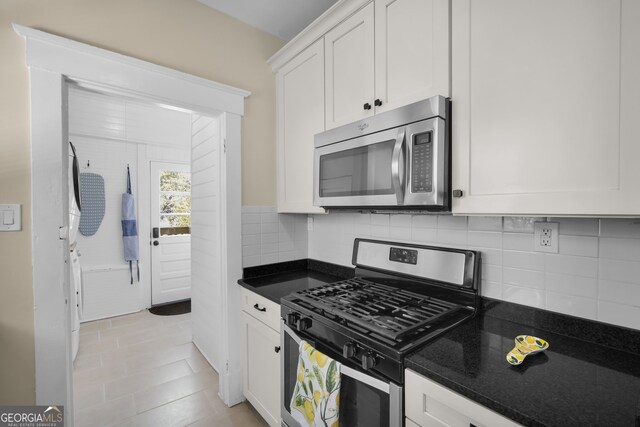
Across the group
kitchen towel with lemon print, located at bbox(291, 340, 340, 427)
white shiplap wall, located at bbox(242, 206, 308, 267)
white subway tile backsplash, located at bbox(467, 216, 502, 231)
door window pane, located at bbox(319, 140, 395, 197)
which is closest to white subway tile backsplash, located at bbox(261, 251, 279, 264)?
white shiplap wall, located at bbox(242, 206, 308, 267)

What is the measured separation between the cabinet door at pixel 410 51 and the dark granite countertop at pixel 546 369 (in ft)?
3.22

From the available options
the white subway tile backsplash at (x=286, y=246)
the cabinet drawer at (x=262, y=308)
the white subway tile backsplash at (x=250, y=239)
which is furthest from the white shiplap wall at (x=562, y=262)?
the white subway tile backsplash at (x=250, y=239)

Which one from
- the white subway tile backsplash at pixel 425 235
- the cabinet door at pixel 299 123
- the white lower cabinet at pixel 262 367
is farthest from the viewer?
the cabinet door at pixel 299 123

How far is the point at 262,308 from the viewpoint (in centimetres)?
178

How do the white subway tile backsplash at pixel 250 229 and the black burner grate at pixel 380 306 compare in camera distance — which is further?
the white subway tile backsplash at pixel 250 229

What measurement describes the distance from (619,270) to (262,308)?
1656mm

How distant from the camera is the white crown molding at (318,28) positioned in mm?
1512

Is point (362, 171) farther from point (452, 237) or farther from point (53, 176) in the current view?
point (53, 176)

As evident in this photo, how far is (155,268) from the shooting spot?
4.00m

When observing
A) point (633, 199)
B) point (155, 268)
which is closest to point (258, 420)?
point (633, 199)

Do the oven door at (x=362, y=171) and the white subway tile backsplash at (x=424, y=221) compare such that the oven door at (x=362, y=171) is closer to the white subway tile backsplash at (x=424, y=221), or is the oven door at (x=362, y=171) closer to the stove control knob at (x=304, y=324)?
the white subway tile backsplash at (x=424, y=221)

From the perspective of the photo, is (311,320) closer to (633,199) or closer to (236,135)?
(633,199)

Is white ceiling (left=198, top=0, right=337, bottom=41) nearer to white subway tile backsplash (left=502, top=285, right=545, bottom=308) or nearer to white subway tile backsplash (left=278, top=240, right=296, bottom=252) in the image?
white subway tile backsplash (left=278, top=240, right=296, bottom=252)

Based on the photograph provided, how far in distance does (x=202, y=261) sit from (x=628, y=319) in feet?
Result: 8.55
